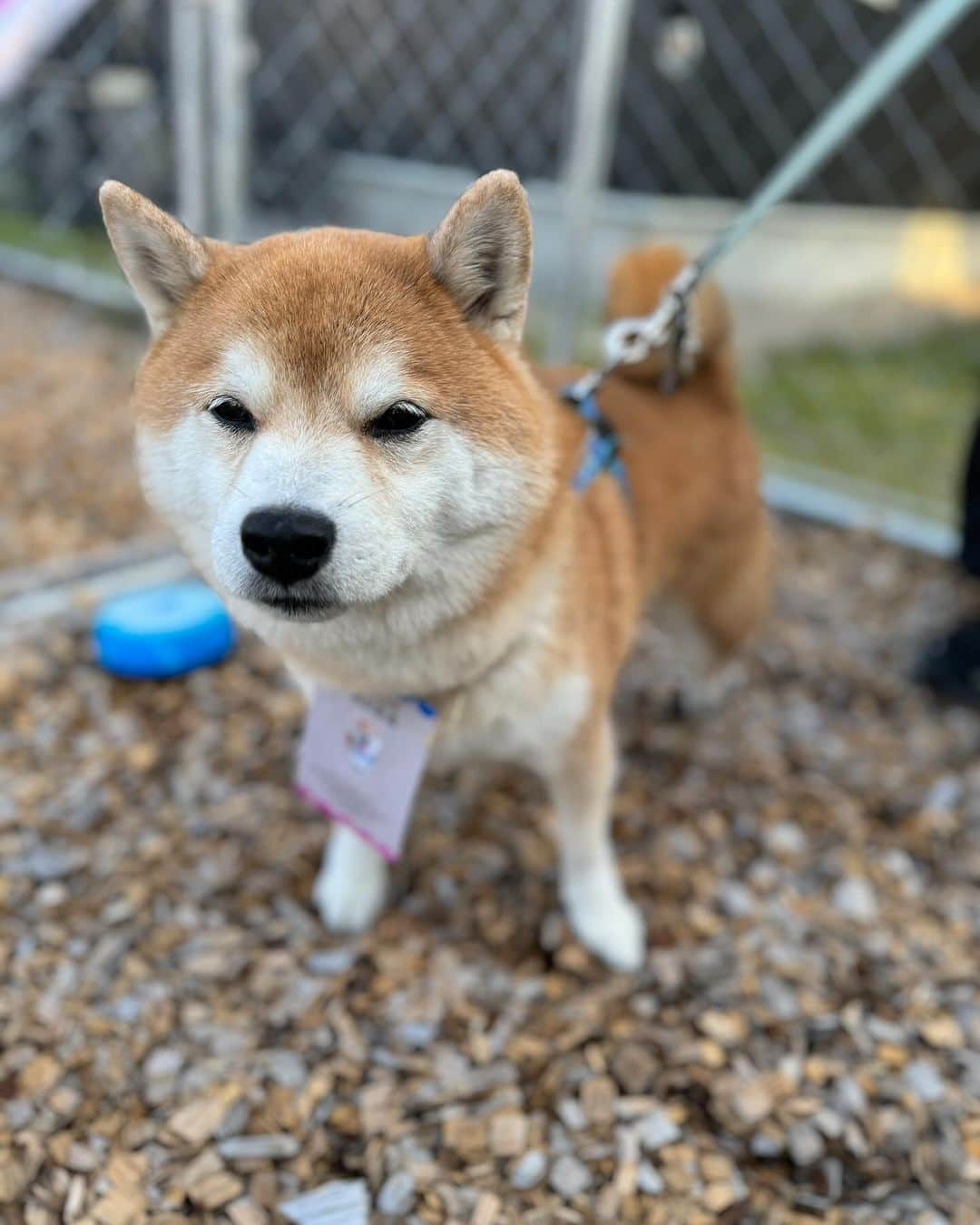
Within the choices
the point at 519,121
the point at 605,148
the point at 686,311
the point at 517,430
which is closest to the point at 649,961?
the point at 517,430

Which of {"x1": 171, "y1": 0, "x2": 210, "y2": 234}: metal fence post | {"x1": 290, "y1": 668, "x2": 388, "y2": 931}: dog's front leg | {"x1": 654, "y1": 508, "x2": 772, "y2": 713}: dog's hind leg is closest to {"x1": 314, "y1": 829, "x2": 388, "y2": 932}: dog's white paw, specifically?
{"x1": 290, "y1": 668, "x2": 388, "y2": 931}: dog's front leg

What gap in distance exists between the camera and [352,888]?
1.74 metres

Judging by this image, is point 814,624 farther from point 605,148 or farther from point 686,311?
point 605,148

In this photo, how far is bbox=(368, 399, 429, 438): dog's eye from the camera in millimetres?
1141

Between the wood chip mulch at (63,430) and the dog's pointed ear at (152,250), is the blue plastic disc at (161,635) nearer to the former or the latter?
the wood chip mulch at (63,430)

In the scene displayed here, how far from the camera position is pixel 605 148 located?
2.99 metres

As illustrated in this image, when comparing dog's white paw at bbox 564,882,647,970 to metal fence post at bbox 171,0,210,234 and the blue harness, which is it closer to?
the blue harness

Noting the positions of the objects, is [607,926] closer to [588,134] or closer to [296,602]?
[296,602]

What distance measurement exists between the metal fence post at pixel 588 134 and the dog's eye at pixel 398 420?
84.5 inches

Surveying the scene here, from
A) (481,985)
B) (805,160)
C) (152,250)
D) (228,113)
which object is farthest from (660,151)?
(481,985)

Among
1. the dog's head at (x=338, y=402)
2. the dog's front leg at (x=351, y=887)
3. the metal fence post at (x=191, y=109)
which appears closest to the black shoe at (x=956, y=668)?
the dog's front leg at (x=351, y=887)

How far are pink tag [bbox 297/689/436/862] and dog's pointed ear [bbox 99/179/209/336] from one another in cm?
60

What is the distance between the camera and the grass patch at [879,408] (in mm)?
3713

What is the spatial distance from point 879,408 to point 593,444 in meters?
2.95
